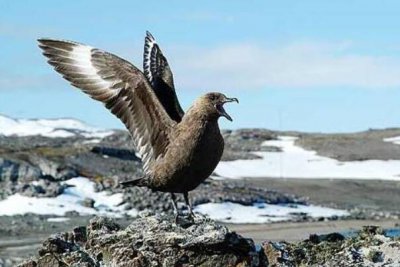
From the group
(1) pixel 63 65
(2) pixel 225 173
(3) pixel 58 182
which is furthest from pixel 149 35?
(2) pixel 225 173

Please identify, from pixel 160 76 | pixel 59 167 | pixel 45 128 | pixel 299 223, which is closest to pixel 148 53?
pixel 160 76

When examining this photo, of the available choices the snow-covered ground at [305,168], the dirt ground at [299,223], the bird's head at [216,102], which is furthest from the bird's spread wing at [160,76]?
the snow-covered ground at [305,168]

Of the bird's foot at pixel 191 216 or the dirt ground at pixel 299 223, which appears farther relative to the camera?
the dirt ground at pixel 299 223

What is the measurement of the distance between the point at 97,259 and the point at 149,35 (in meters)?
4.42

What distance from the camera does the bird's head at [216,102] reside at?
9.54 m

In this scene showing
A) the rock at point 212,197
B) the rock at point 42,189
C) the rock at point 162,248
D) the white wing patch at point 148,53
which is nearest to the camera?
the rock at point 162,248

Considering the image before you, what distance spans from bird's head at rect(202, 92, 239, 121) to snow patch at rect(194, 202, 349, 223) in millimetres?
32429

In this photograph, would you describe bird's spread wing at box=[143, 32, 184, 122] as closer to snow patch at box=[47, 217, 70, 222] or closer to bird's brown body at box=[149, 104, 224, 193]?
bird's brown body at box=[149, 104, 224, 193]

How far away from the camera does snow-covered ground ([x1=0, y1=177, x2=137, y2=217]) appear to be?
41.7m

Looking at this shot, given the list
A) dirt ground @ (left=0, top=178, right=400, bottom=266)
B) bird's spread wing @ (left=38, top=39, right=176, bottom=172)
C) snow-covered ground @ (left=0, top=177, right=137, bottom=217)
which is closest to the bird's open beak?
bird's spread wing @ (left=38, top=39, right=176, bottom=172)

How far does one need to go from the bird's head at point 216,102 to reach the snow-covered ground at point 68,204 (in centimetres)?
3159

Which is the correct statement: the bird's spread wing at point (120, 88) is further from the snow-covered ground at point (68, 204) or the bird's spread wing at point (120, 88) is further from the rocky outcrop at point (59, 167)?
the rocky outcrop at point (59, 167)

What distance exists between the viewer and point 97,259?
9.84 meters

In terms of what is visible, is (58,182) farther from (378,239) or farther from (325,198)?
(378,239)
